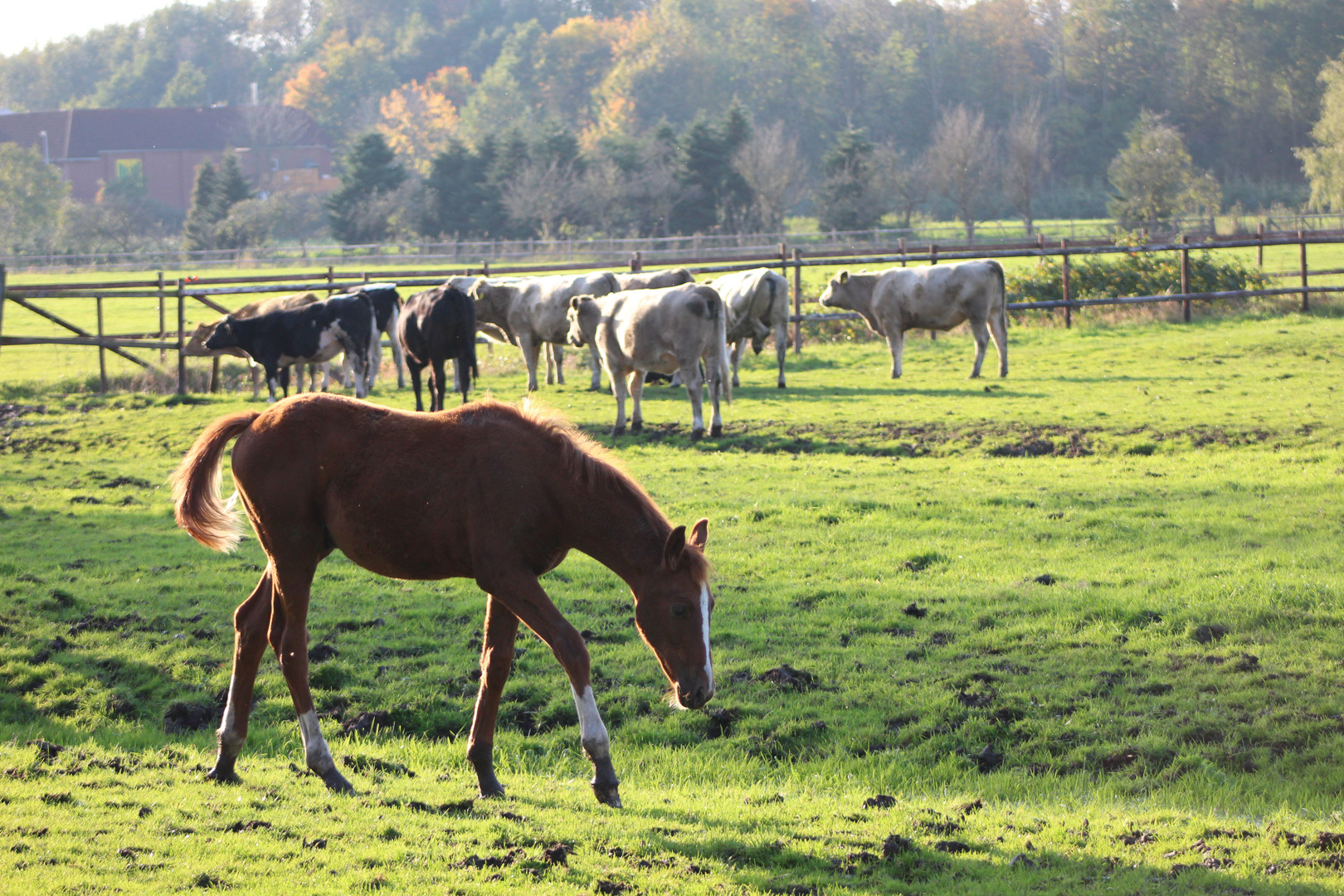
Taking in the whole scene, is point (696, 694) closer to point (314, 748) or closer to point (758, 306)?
point (314, 748)

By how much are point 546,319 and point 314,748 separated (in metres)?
15.2

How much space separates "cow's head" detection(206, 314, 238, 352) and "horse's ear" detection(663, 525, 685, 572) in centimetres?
1690

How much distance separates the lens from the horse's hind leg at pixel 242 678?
5.20 metres

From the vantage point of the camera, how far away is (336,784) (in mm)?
5059

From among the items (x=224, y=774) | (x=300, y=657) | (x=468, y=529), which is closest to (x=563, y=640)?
(x=468, y=529)

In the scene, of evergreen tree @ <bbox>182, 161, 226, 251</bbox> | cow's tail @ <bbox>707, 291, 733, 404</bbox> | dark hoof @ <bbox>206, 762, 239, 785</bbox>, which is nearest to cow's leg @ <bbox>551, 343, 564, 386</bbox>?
cow's tail @ <bbox>707, 291, 733, 404</bbox>

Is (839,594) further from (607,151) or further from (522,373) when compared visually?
(607,151)

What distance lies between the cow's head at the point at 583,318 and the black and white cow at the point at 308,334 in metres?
4.40

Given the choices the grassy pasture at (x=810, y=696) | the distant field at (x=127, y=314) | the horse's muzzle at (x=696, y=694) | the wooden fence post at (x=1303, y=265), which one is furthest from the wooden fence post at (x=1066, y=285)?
the horse's muzzle at (x=696, y=694)

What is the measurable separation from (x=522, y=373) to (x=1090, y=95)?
70.3 metres

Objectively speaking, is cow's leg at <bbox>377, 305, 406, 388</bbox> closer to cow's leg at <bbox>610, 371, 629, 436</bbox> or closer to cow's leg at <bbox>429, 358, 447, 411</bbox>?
cow's leg at <bbox>429, 358, 447, 411</bbox>

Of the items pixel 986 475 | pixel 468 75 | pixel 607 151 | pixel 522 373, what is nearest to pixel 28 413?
pixel 522 373

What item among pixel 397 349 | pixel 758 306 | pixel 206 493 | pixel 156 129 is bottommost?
pixel 206 493

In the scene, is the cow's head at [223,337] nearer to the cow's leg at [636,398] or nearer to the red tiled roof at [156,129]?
the cow's leg at [636,398]
